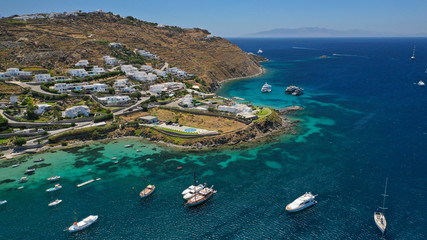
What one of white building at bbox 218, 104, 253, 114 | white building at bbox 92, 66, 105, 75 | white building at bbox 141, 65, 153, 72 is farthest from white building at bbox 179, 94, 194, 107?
white building at bbox 92, 66, 105, 75

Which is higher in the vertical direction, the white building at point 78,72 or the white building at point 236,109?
the white building at point 78,72

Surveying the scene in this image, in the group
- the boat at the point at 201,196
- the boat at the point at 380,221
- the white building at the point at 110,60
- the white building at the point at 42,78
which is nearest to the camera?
the boat at the point at 380,221

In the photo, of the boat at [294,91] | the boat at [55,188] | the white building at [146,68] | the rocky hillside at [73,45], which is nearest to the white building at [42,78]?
the rocky hillside at [73,45]

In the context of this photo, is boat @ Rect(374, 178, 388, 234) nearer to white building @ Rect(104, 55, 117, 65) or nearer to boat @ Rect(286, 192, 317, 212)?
boat @ Rect(286, 192, 317, 212)

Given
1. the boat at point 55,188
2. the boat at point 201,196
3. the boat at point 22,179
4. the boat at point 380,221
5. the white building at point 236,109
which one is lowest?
the boat at point 380,221

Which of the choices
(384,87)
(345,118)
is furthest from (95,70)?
(384,87)

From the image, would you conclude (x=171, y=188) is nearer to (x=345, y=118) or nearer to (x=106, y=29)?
(x=345, y=118)

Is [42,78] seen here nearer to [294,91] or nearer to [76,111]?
[76,111]

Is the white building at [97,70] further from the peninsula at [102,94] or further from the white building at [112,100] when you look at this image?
the white building at [112,100]

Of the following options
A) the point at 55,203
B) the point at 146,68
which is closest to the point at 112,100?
the point at 146,68
